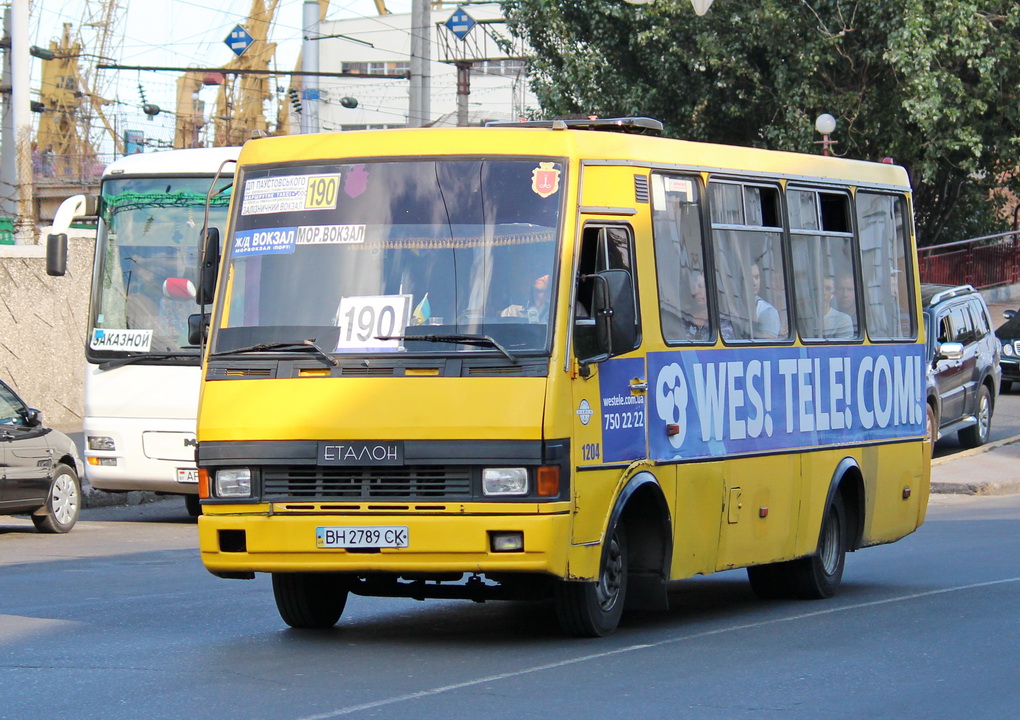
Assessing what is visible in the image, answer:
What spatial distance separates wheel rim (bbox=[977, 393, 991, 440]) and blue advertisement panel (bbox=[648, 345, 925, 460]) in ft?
35.6

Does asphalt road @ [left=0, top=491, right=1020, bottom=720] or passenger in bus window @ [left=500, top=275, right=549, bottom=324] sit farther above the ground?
passenger in bus window @ [left=500, top=275, right=549, bottom=324]

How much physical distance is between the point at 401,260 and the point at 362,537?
55.6 inches

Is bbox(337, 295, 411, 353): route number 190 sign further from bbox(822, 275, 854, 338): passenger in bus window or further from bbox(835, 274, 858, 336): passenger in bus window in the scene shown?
bbox(835, 274, 858, 336): passenger in bus window

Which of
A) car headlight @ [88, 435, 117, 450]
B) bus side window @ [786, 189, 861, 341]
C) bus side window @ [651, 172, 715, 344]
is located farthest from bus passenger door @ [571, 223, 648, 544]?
car headlight @ [88, 435, 117, 450]

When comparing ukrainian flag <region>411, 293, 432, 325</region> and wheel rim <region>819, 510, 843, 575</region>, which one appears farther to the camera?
wheel rim <region>819, 510, 843, 575</region>

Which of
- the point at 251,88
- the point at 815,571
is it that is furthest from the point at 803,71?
the point at 251,88

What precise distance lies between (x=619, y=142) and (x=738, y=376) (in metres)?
1.75

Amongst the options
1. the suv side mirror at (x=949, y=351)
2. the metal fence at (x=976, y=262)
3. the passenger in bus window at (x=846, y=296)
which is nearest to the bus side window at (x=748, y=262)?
the passenger in bus window at (x=846, y=296)

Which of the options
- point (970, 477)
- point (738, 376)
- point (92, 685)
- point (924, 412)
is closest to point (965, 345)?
point (970, 477)

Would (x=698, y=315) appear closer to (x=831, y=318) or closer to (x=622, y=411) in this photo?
(x=622, y=411)

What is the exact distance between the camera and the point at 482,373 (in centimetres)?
840

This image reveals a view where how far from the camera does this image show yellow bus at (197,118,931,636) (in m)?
8.32

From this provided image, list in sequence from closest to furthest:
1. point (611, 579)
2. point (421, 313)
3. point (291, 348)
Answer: point (421, 313) < point (291, 348) < point (611, 579)

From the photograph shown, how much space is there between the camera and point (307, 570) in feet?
27.8
